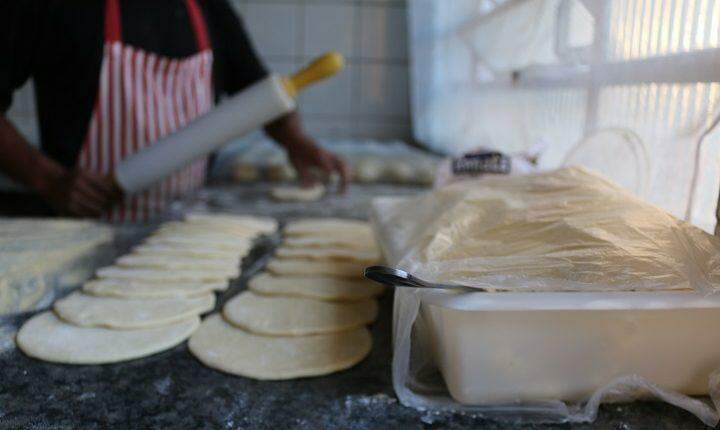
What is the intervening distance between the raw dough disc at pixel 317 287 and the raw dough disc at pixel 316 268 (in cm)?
3

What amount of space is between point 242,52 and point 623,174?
163 centimetres

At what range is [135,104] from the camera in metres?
1.94

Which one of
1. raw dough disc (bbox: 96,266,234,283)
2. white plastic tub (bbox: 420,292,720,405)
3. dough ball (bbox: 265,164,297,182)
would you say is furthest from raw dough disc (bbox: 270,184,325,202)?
white plastic tub (bbox: 420,292,720,405)

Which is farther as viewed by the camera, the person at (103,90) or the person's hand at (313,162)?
the person's hand at (313,162)

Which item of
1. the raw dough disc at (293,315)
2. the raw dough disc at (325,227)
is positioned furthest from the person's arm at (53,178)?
the raw dough disc at (293,315)

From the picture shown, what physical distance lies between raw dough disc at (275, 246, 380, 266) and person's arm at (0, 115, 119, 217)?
60 cm

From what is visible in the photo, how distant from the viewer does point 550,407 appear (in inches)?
28.5

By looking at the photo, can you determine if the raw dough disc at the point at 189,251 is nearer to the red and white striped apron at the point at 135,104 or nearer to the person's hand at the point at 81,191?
the person's hand at the point at 81,191

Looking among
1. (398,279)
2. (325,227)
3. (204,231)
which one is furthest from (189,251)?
(398,279)

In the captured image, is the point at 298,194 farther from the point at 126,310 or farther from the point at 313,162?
the point at 126,310

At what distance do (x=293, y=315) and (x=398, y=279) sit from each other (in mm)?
380

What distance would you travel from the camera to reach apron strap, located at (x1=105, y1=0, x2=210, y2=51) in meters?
1.85

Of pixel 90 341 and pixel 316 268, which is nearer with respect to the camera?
pixel 90 341

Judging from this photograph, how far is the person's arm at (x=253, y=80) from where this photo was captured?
7.32 ft
